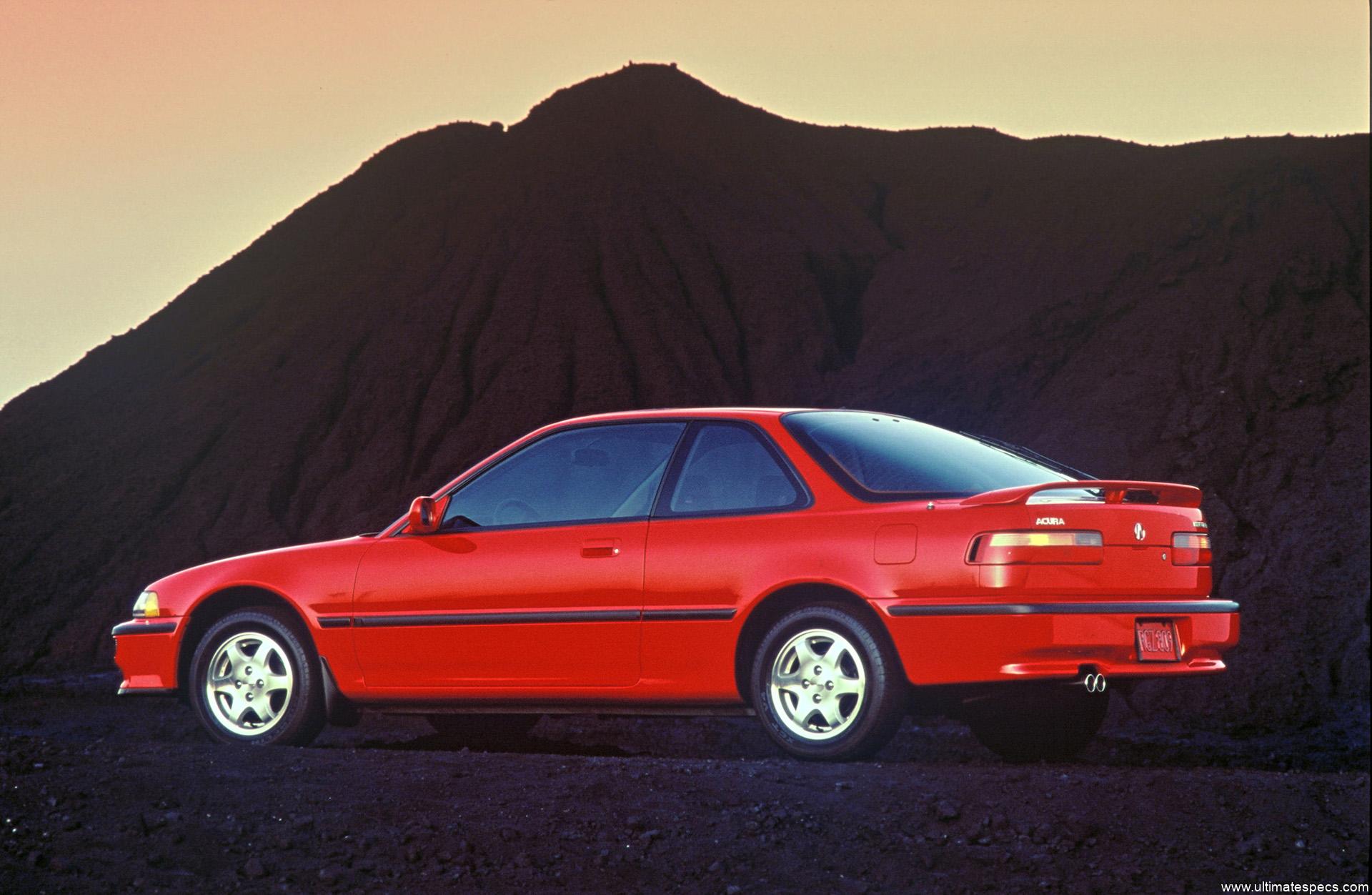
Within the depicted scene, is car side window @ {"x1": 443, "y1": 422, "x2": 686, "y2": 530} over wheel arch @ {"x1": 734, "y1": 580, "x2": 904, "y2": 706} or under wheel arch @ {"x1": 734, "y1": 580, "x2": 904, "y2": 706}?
over

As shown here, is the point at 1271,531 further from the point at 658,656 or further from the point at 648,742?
the point at 658,656

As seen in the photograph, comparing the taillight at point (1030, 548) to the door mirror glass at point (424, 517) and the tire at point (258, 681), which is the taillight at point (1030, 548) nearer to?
the door mirror glass at point (424, 517)

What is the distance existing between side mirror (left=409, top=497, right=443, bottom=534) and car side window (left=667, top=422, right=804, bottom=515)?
1.28 m

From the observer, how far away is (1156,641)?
21.2 ft

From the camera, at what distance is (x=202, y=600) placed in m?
8.20

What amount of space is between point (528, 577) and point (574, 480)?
0.57 metres

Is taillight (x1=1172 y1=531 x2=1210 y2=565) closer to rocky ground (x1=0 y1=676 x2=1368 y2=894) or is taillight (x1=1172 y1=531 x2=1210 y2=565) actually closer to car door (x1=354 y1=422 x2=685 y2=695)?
rocky ground (x1=0 y1=676 x2=1368 y2=894)

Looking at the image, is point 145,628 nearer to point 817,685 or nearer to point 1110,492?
point 817,685

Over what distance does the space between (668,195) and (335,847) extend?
3782cm

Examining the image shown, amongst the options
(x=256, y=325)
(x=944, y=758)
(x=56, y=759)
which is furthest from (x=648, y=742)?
(x=256, y=325)

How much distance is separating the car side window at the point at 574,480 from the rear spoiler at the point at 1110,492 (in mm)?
1628

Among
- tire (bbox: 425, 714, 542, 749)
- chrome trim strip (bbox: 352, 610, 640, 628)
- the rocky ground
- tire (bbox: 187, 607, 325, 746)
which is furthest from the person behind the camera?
tire (bbox: 425, 714, 542, 749)

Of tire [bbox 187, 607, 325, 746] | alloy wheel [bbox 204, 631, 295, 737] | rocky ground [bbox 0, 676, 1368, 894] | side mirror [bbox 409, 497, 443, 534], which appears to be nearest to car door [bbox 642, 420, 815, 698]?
rocky ground [bbox 0, 676, 1368, 894]

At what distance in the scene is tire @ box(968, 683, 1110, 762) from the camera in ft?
24.9
